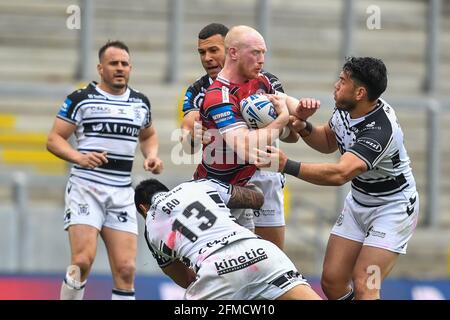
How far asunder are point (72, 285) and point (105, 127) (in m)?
1.39

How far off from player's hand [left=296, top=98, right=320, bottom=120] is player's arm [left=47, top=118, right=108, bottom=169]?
7.02ft

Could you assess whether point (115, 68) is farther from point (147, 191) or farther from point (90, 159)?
point (147, 191)

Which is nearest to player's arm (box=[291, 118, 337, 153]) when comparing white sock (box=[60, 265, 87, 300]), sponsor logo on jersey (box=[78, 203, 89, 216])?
sponsor logo on jersey (box=[78, 203, 89, 216])

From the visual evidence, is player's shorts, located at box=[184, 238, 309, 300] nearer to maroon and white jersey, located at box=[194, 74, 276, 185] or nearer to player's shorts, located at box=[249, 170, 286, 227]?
maroon and white jersey, located at box=[194, 74, 276, 185]

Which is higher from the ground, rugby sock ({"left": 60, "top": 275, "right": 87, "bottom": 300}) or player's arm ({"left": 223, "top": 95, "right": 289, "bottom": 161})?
player's arm ({"left": 223, "top": 95, "right": 289, "bottom": 161})

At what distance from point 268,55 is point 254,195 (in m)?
6.63

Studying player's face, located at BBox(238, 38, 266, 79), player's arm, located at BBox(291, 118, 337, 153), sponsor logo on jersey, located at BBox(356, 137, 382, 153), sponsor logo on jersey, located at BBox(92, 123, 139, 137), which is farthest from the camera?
sponsor logo on jersey, located at BBox(92, 123, 139, 137)

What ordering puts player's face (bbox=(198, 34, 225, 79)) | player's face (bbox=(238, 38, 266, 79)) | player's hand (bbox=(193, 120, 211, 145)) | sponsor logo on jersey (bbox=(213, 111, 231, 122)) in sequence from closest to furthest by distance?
sponsor logo on jersey (bbox=(213, 111, 231, 122))
player's face (bbox=(238, 38, 266, 79))
player's hand (bbox=(193, 120, 211, 145))
player's face (bbox=(198, 34, 225, 79))

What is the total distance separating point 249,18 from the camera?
15.9 meters

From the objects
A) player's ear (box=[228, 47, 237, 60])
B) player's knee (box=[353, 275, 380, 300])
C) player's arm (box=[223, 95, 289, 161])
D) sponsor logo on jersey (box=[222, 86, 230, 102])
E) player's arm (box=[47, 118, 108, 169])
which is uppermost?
player's ear (box=[228, 47, 237, 60])

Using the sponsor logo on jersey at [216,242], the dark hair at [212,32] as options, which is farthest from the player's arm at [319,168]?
the dark hair at [212,32]

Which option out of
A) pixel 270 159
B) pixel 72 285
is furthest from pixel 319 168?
pixel 72 285

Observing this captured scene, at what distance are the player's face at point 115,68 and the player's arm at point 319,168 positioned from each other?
242 centimetres

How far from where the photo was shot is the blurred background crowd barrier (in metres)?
13.2
